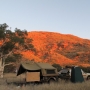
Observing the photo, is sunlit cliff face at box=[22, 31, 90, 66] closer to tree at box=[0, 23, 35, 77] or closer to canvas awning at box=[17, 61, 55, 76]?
tree at box=[0, 23, 35, 77]

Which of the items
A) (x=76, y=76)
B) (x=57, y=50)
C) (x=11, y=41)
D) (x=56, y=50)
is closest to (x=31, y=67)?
(x=76, y=76)

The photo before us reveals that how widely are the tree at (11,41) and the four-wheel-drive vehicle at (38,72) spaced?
46.7ft

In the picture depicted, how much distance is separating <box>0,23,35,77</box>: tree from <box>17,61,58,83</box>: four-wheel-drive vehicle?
14.2 meters

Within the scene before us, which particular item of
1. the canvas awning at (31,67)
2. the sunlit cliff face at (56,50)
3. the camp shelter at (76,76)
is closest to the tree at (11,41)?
the canvas awning at (31,67)

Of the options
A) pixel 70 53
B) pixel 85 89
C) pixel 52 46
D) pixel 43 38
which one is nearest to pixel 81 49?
pixel 70 53

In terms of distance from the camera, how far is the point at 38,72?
2323 centimetres

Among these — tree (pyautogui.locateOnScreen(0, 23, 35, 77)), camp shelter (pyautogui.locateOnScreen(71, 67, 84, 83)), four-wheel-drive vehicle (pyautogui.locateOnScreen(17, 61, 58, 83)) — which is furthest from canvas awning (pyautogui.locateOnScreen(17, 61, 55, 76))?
tree (pyautogui.locateOnScreen(0, 23, 35, 77))

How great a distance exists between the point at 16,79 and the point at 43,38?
8031cm

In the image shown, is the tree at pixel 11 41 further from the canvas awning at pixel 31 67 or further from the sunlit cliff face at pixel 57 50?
the sunlit cliff face at pixel 57 50

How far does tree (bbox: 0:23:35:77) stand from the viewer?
3797 cm

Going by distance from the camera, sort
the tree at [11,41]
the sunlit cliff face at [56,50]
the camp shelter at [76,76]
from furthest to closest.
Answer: the sunlit cliff face at [56,50], the tree at [11,41], the camp shelter at [76,76]

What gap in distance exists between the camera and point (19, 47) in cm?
4019

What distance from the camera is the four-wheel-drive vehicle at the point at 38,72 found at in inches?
896

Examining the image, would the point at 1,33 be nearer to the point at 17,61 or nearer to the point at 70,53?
the point at 17,61
